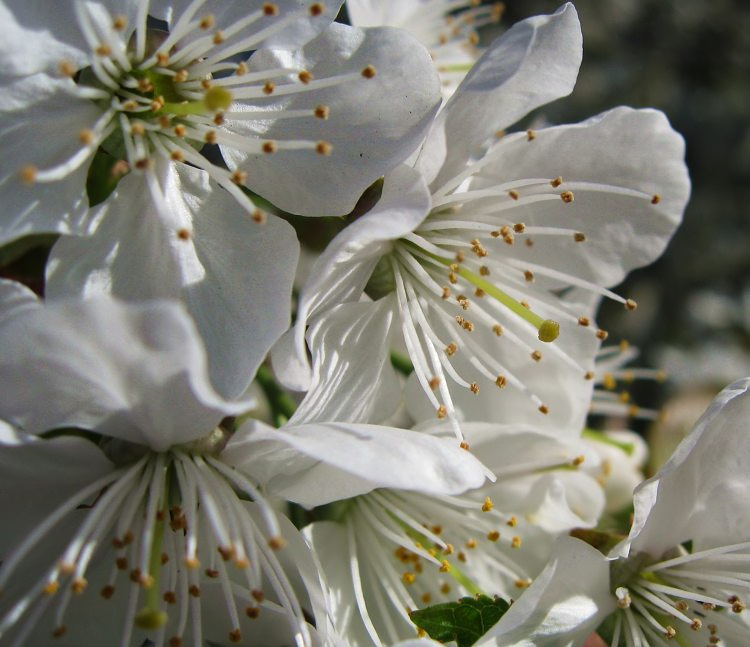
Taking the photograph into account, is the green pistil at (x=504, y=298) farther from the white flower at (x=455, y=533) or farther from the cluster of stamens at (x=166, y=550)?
the cluster of stamens at (x=166, y=550)

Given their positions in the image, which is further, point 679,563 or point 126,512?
point 679,563

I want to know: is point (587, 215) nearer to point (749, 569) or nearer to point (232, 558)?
point (749, 569)

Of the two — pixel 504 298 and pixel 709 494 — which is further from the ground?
pixel 504 298

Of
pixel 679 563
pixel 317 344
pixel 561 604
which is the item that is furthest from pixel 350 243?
pixel 679 563

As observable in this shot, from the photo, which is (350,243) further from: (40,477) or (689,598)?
(689,598)

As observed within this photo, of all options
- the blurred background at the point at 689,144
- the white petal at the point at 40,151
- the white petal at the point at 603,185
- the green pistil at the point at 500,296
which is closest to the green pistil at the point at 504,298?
the green pistil at the point at 500,296
